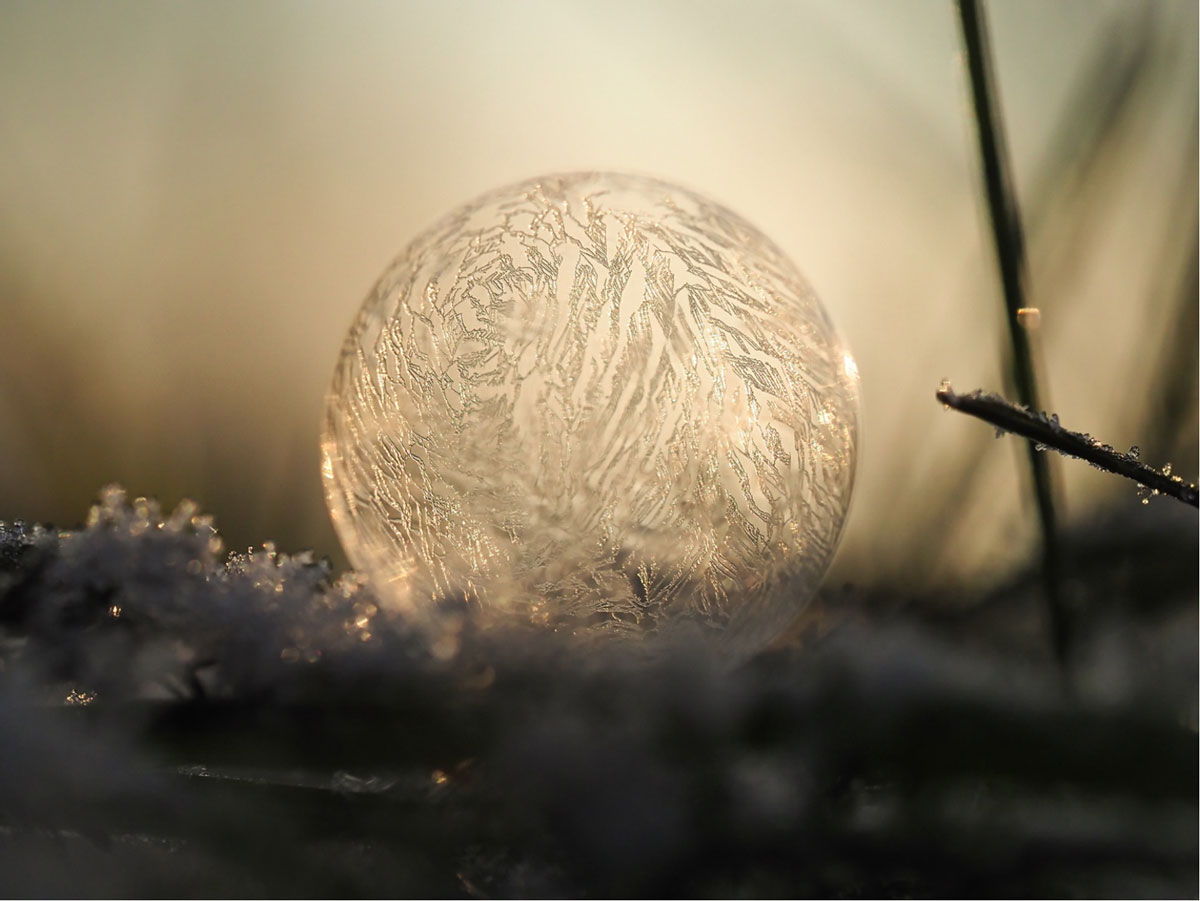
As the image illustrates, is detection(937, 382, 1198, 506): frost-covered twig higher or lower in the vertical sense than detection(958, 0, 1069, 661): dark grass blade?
lower

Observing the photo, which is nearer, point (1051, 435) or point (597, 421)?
point (1051, 435)

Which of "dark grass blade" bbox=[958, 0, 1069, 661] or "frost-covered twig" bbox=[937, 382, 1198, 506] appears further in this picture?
"dark grass blade" bbox=[958, 0, 1069, 661]

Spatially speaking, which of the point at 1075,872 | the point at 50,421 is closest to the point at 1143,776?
the point at 1075,872

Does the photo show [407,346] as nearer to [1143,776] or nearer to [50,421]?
[1143,776]
